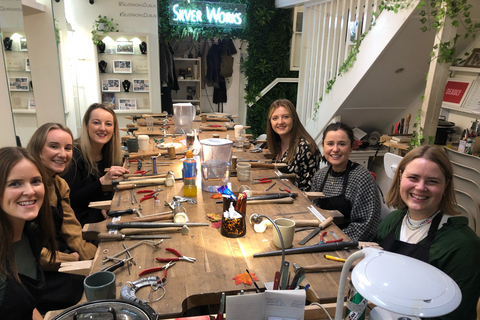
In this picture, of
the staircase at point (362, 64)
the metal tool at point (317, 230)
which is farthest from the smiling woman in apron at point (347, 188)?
the staircase at point (362, 64)

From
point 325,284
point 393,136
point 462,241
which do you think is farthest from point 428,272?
point 393,136

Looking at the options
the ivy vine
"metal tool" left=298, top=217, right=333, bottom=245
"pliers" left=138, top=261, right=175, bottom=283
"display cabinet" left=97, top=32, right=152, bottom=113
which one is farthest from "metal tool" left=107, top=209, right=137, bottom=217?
"display cabinet" left=97, top=32, right=152, bottom=113

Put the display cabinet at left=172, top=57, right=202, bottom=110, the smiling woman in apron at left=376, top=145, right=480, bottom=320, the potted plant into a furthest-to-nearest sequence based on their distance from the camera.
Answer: the display cabinet at left=172, top=57, right=202, bottom=110, the potted plant, the smiling woman in apron at left=376, top=145, right=480, bottom=320

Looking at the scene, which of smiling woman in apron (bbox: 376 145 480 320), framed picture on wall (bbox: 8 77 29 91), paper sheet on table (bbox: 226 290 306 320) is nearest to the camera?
paper sheet on table (bbox: 226 290 306 320)

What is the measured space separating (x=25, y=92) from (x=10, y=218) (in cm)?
385

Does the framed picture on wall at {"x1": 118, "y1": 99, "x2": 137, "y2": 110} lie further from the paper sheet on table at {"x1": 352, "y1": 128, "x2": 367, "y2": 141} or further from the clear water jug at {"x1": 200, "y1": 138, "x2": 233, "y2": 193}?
the clear water jug at {"x1": 200, "y1": 138, "x2": 233, "y2": 193}

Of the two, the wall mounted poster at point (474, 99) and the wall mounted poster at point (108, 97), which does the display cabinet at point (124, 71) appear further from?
the wall mounted poster at point (474, 99)

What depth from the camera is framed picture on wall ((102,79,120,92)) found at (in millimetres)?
6633

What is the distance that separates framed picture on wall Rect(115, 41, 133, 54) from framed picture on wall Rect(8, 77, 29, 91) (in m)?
A: 2.20

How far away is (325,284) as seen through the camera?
1381 millimetres

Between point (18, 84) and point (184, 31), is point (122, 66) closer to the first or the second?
point (184, 31)

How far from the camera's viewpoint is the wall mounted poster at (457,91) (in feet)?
11.4

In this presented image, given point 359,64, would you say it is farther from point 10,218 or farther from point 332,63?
point 10,218

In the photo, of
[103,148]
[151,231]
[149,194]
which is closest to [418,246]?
[151,231]
